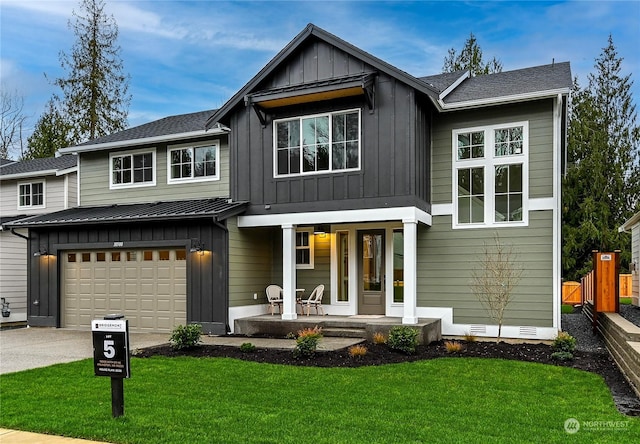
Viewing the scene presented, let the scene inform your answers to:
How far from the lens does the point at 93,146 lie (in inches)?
613

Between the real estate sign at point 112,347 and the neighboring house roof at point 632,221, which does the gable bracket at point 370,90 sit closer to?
the real estate sign at point 112,347

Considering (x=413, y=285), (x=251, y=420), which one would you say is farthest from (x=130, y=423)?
(x=413, y=285)

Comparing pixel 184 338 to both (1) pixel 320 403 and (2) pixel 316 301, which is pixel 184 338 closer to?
(2) pixel 316 301

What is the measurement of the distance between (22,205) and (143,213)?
718 cm

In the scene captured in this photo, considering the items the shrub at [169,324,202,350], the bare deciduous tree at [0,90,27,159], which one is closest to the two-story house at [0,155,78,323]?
the shrub at [169,324,202,350]

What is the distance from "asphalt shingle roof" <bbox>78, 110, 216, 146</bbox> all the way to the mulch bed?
658 centimetres

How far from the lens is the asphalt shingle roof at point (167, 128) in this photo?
14852mm

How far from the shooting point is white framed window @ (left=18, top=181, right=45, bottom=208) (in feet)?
57.8

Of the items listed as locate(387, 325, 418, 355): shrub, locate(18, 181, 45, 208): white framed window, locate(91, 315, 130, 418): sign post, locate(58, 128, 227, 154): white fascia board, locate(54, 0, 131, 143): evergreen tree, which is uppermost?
locate(54, 0, 131, 143): evergreen tree

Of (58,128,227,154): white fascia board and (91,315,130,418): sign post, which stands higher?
(58,128,227,154): white fascia board

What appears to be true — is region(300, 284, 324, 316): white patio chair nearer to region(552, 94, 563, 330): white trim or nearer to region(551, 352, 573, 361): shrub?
region(552, 94, 563, 330): white trim

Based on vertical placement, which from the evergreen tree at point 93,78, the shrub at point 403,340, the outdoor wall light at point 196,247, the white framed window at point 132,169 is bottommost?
the shrub at point 403,340

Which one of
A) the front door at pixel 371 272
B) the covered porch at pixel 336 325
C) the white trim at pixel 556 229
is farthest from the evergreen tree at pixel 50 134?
the white trim at pixel 556 229

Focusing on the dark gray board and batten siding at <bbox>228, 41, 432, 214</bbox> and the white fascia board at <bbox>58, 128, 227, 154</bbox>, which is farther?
the white fascia board at <bbox>58, 128, 227, 154</bbox>
